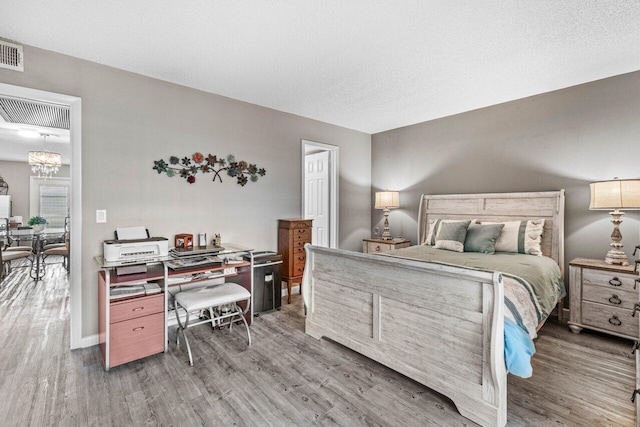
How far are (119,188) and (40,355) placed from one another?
151 centimetres

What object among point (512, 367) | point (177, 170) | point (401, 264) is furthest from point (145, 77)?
point (512, 367)

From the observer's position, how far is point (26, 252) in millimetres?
4887

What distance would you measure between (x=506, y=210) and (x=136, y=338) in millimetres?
4026

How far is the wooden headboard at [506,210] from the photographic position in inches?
127

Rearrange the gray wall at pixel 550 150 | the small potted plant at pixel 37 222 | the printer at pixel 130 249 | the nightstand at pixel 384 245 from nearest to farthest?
the printer at pixel 130 249, the gray wall at pixel 550 150, the nightstand at pixel 384 245, the small potted plant at pixel 37 222

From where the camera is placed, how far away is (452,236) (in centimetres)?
349

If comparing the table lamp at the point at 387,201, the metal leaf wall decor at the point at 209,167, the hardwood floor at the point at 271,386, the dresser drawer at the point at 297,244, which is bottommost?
the hardwood floor at the point at 271,386

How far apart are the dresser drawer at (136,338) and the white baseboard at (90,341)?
63 centimetres

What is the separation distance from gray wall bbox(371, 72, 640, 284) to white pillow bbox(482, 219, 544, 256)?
34 cm

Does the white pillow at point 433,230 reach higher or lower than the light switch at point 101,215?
lower

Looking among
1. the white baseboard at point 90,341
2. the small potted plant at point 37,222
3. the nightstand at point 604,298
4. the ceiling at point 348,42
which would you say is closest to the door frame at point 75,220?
the white baseboard at point 90,341

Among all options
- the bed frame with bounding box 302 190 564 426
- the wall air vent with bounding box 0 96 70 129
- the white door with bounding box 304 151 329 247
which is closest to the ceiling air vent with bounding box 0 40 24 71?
the wall air vent with bounding box 0 96 70 129

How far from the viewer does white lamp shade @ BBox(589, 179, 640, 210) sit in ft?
8.57

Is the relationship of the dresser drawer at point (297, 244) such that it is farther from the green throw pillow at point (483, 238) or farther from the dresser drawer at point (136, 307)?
the green throw pillow at point (483, 238)
